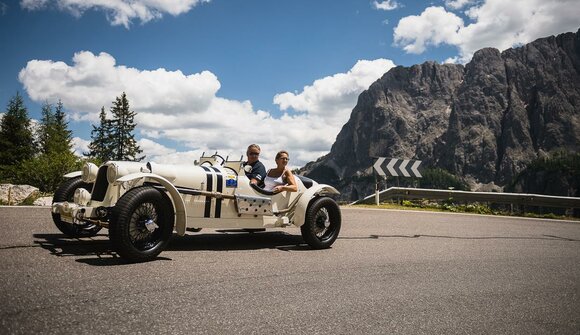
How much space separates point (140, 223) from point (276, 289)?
1837 mm

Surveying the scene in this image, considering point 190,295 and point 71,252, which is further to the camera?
point 71,252

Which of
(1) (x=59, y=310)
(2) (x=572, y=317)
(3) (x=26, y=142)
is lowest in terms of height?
(2) (x=572, y=317)

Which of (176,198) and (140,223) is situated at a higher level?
(176,198)

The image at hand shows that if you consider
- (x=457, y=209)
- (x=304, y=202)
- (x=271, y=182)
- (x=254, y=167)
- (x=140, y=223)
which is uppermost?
(x=254, y=167)

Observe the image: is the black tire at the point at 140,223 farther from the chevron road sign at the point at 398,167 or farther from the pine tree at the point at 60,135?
the pine tree at the point at 60,135

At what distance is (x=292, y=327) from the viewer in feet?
8.82

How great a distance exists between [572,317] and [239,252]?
3.75 m

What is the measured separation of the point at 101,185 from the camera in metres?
5.05

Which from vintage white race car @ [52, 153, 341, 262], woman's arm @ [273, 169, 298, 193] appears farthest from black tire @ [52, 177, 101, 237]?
woman's arm @ [273, 169, 298, 193]

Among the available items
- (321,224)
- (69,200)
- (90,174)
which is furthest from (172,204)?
(321,224)

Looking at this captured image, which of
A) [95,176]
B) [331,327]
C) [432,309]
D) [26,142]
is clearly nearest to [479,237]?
[432,309]

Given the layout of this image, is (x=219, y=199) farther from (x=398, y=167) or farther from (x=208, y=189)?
(x=398, y=167)

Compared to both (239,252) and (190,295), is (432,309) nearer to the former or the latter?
(190,295)

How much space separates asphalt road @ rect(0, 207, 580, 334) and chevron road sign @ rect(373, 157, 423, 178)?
9.27 m
